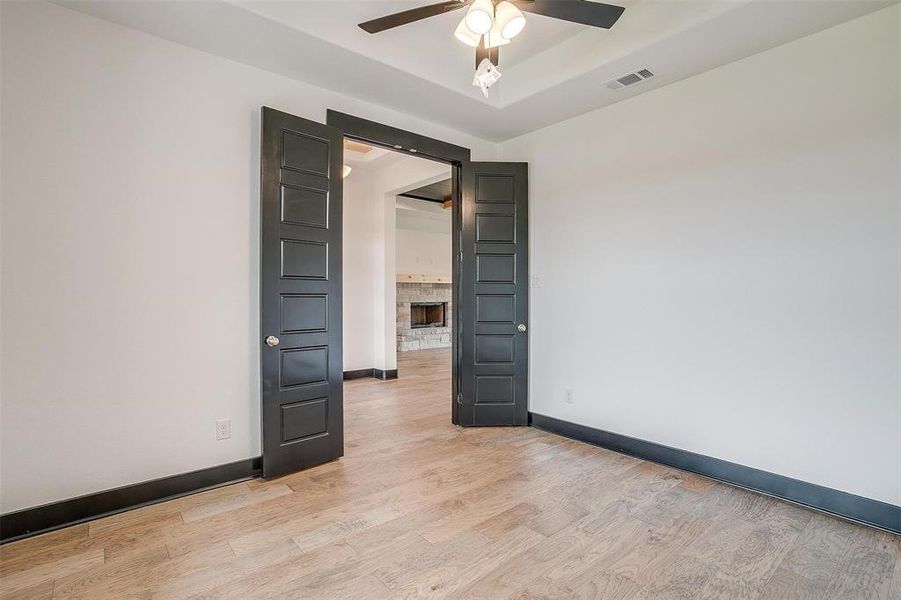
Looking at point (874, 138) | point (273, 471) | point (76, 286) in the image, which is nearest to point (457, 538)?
point (273, 471)

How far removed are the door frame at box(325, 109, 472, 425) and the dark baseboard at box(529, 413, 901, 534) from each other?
1.23 m

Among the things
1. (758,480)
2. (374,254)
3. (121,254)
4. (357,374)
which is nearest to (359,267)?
A: (374,254)

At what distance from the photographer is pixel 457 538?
2203mm

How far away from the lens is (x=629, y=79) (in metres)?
3.06

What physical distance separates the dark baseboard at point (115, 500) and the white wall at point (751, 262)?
263cm

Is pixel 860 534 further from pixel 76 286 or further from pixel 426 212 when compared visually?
pixel 426 212

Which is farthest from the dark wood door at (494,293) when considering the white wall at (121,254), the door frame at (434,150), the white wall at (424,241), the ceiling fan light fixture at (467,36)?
the white wall at (424,241)

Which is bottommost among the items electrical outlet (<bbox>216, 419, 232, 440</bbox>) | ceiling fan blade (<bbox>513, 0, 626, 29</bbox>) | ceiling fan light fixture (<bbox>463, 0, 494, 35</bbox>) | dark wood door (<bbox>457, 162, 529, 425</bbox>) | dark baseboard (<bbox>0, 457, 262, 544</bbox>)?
dark baseboard (<bbox>0, 457, 262, 544</bbox>)

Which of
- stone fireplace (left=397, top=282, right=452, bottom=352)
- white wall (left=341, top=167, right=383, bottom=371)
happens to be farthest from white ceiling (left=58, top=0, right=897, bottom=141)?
stone fireplace (left=397, top=282, right=452, bottom=352)

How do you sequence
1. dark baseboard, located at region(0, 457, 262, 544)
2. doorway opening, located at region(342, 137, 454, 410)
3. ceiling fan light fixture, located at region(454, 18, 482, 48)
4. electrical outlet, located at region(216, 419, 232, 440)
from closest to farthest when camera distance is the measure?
1. ceiling fan light fixture, located at region(454, 18, 482, 48)
2. dark baseboard, located at region(0, 457, 262, 544)
3. electrical outlet, located at region(216, 419, 232, 440)
4. doorway opening, located at region(342, 137, 454, 410)

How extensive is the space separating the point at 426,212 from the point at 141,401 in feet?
23.1

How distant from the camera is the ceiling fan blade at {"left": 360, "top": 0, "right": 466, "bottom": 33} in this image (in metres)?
2.03

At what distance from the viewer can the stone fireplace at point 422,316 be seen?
927cm

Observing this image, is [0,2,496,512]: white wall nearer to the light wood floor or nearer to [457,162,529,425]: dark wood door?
the light wood floor
